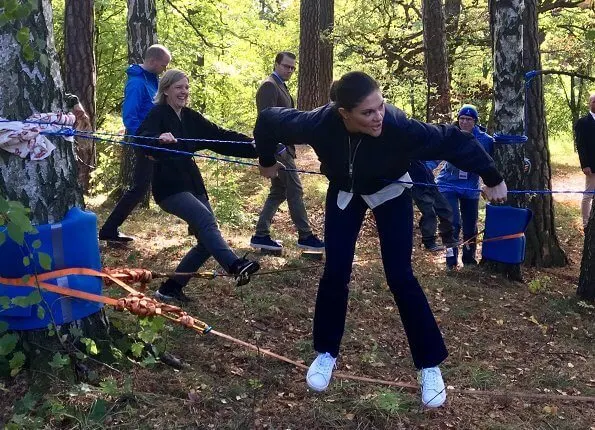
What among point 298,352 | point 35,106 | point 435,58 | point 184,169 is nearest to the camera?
point 35,106

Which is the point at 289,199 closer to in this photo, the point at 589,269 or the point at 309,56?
the point at 589,269

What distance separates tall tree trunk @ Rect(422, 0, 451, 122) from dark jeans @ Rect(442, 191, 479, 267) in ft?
12.6

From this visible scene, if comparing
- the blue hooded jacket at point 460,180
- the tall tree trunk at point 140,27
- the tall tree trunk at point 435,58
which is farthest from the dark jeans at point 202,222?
the tall tree trunk at point 435,58

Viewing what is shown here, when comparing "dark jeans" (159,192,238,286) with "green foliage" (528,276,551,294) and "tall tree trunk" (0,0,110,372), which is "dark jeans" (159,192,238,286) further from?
"green foliage" (528,276,551,294)

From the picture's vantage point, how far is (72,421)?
10.6 ft

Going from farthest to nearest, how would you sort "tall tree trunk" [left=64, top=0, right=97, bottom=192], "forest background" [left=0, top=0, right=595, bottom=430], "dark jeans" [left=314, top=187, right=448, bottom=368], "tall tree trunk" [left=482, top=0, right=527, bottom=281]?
"tall tree trunk" [left=64, top=0, right=97, bottom=192], "tall tree trunk" [left=482, top=0, right=527, bottom=281], "dark jeans" [left=314, top=187, right=448, bottom=368], "forest background" [left=0, top=0, right=595, bottom=430]

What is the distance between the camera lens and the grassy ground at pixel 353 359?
11.6 ft

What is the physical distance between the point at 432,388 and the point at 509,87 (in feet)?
12.8

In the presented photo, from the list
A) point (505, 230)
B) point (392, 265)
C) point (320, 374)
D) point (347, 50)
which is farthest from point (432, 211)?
point (347, 50)

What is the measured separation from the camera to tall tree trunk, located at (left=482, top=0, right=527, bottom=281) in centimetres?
637

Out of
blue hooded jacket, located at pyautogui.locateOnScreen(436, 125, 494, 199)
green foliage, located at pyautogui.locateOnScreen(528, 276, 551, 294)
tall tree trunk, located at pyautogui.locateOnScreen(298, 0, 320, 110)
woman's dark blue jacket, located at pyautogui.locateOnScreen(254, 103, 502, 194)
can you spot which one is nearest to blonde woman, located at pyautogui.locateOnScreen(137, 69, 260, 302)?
woman's dark blue jacket, located at pyautogui.locateOnScreen(254, 103, 502, 194)

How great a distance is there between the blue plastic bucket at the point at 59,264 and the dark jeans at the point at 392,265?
1.41m

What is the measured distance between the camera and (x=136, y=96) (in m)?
6.21

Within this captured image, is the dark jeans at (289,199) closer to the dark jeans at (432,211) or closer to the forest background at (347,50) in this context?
the dark jeans at (432,211)
